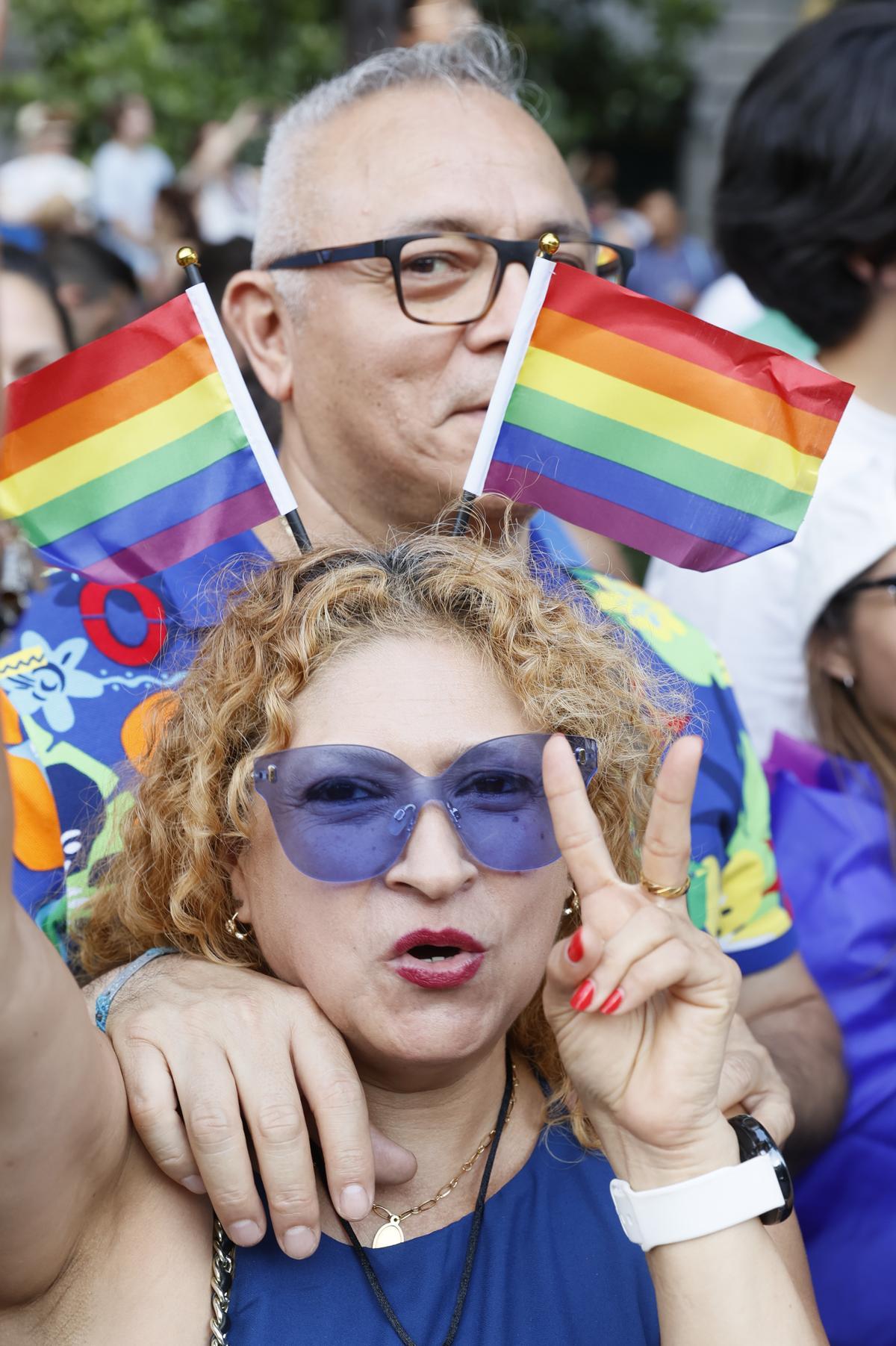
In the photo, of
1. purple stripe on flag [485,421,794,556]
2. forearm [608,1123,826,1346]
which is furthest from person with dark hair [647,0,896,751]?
forearm [608,1123,826,1346]

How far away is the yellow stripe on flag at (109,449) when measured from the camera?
222 cm

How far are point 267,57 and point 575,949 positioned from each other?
16.6 metres

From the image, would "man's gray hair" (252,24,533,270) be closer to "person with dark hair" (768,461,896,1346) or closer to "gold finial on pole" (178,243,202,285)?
"gold finial on pole" (178,243,202,285)

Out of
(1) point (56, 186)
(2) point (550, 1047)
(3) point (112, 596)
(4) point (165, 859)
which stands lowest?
(2) point (550, 1047)

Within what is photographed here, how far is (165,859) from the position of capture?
1901mm

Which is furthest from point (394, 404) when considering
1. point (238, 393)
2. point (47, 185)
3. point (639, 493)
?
point (47, 185)

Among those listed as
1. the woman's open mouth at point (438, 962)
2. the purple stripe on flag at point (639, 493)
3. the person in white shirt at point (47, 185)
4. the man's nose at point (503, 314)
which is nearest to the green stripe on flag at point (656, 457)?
the purple stripe on flag at point (639, 493)

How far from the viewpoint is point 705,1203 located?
1.53 m

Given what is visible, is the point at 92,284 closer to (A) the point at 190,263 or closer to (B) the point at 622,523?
(A) the point at 190,263

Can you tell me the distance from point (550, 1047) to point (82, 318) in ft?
13.5

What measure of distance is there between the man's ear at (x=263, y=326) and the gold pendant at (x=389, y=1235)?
1557 mm

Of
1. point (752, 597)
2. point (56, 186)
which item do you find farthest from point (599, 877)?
point (56, 186)

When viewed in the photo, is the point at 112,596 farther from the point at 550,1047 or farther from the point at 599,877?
the point at 599,877

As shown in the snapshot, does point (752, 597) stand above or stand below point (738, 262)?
below
